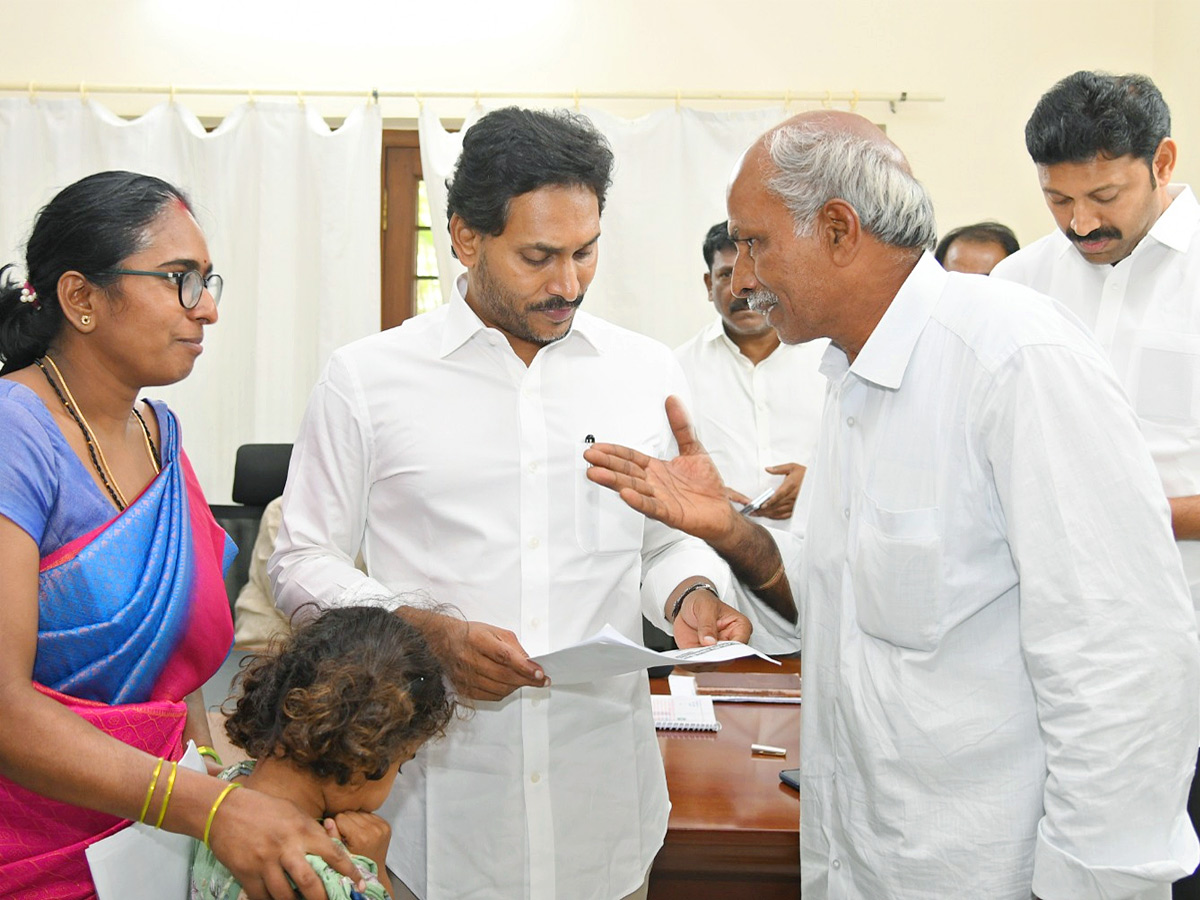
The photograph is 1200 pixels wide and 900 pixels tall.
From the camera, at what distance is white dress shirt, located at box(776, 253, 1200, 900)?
46.4 inches

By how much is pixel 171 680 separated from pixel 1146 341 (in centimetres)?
192

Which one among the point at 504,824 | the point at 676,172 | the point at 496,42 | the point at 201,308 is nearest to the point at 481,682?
the point at 504,824


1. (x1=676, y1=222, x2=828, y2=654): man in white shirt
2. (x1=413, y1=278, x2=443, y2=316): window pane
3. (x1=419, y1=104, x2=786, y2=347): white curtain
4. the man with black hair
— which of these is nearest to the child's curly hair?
(x1=676, y1=222, x2=828, y2=654): man in white shirt

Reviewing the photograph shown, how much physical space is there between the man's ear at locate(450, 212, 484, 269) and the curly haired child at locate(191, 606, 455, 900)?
669 millimetres

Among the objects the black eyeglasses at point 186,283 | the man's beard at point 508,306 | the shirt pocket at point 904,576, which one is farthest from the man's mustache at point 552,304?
the shirt pocket at point 904,576

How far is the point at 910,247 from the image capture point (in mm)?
1445

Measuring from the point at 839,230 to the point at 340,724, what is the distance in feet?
2.97

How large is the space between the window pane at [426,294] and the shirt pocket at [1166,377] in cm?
304

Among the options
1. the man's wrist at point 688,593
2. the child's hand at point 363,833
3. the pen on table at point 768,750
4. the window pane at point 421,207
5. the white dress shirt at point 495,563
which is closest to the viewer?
the child's hand at point 363,833

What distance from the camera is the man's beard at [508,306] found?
1710 mm

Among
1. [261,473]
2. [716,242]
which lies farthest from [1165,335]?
[261,473]

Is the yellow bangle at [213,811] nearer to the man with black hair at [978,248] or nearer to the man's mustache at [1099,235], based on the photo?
the man's mustache at [1099,235]

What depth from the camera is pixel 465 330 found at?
5.85ft

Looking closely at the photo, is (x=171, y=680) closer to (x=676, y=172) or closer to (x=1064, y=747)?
(x=1064, y=747)
